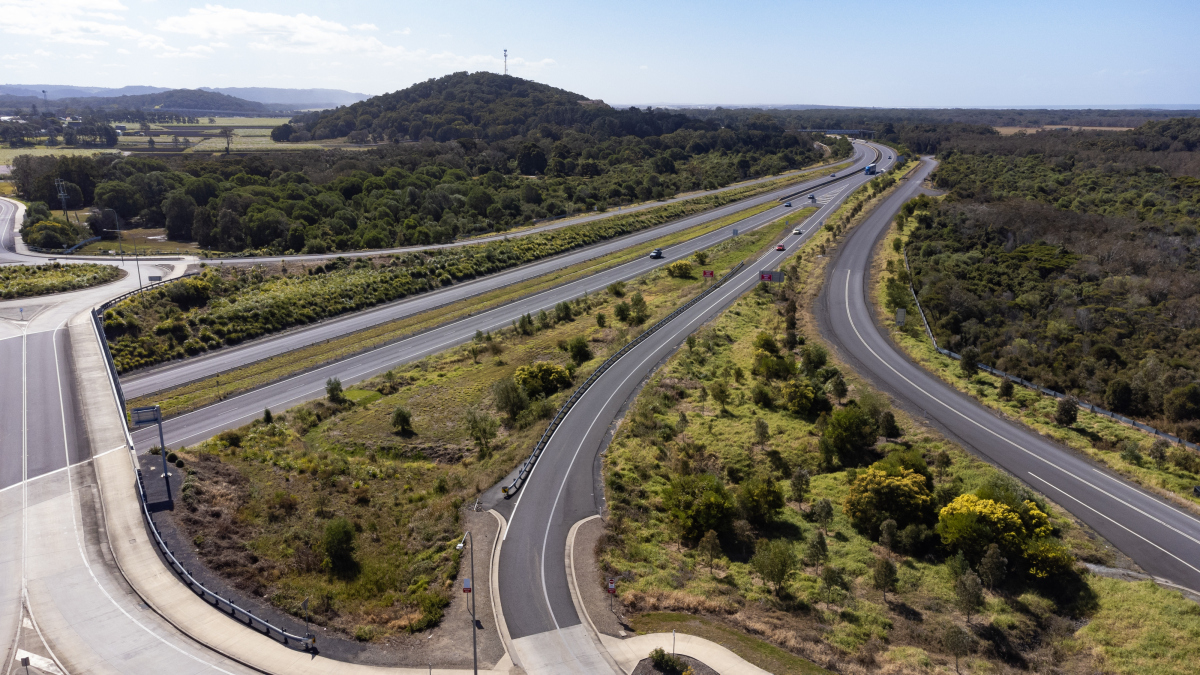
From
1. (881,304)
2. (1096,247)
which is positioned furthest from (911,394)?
(1096,247)

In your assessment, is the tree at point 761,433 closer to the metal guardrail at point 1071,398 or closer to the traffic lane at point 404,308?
the metal guardrail at point 1071,398

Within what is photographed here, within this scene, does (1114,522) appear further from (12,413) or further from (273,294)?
(273,294)

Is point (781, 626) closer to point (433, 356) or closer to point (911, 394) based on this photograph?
point (911, 394)

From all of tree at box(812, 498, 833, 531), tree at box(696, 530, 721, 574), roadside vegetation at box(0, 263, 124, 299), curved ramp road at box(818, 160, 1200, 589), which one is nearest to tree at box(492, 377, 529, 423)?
tree at box(696, 530, 721, 574)

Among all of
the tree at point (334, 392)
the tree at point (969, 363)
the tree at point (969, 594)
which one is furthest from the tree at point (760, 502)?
the tree at point (334, 392)

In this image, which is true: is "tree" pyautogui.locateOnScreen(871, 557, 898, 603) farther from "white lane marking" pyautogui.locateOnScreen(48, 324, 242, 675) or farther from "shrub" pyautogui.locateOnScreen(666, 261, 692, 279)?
"shrub" pyautogui.locateOnScreen(666, 261, 692, 279)

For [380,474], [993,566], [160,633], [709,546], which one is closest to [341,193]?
[380,474]
